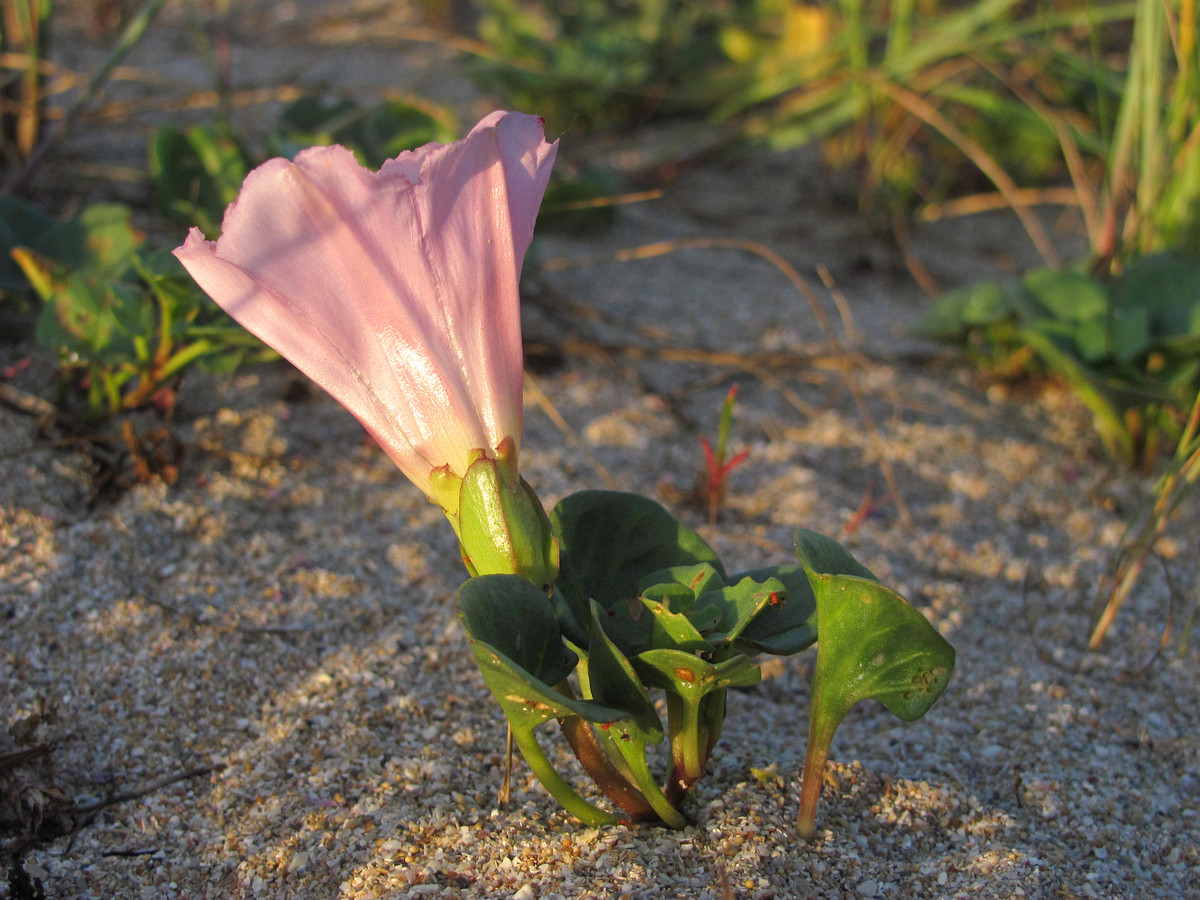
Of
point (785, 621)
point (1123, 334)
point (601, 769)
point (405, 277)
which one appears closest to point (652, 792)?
point (601, 769)

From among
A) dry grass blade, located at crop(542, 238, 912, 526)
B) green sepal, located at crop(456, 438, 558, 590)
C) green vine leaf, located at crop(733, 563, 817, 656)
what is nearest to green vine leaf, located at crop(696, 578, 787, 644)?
green vine leaf, located at crop(733, 563, 817, 656)

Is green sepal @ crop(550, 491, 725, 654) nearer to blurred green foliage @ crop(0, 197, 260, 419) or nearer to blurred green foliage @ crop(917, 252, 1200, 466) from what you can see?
blurred green foliage @ crop(0, 197, 260, 419)

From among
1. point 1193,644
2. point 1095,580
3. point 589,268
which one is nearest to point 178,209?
point 589,268

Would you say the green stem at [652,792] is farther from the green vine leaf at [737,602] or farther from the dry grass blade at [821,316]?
the dry grass blade at [821,316]

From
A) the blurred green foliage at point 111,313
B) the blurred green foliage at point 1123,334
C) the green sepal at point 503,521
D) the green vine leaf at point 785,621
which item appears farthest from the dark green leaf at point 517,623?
the blurred green foliage at point 1123,334

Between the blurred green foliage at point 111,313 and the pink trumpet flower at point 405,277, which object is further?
the blurred green foliage at point 111,313

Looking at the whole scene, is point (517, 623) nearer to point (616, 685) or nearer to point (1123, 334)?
point (616, 685)
